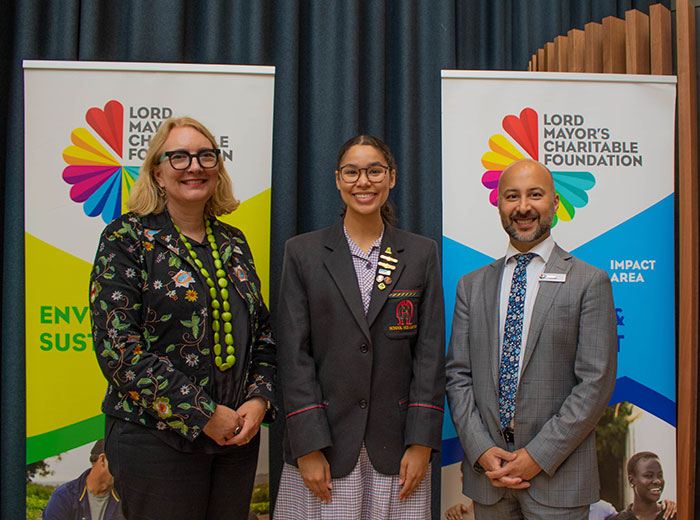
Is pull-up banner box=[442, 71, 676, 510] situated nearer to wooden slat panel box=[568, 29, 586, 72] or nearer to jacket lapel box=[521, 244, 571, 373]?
wooden slat panel box=[568, 29, 586, 72]

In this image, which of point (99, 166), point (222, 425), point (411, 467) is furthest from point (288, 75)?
point (411, 467)

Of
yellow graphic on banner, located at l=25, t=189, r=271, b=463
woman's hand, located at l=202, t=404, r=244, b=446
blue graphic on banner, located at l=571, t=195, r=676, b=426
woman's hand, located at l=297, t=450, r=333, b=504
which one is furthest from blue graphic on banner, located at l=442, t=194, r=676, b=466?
yellow graphic on banner, located at l=25, t=189, r=271, b=463

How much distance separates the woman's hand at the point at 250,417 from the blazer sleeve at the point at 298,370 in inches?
3.5

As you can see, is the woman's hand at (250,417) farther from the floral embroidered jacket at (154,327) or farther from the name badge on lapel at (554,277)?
the name badge on lapel at (554,277)

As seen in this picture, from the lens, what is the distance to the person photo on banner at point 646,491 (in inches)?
94.3

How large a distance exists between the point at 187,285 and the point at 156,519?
0.65 m

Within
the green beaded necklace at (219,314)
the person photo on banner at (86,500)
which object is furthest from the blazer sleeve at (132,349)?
the person photo on banner at (86,500)

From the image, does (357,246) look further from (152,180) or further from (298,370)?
(152,180)

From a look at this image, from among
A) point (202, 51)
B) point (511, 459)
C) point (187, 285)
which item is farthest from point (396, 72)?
point (511, 459)

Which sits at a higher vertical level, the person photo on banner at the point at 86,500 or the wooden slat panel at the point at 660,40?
the wooden slat panel at the point at 660,40

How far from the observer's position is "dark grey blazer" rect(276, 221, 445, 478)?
1707 millimetres

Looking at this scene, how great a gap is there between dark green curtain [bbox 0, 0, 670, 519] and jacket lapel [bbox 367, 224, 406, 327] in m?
0.97

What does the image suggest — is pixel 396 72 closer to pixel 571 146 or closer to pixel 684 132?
pixel 571 146

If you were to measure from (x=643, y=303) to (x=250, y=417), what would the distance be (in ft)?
5.88
